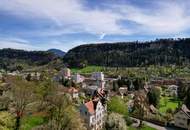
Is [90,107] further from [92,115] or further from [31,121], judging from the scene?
[31,121]

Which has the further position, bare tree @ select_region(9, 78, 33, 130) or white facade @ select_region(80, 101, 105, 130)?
white facade @ select_region(80, 101, 105, 130)

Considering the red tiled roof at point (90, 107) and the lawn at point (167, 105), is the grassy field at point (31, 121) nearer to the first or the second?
the red tiled roof at point (90, 107)

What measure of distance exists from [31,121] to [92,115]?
34.5 feet

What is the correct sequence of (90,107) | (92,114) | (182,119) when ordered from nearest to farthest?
(92,114) < (90,107) < (182,119)

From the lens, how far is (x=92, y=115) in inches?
2068

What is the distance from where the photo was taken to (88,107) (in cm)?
5281

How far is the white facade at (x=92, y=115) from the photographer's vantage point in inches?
2050

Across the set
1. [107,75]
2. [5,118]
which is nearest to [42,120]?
[5,118]

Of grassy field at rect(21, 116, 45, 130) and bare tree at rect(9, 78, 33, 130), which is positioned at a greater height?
bare tree at rect(9, 78, 33, 130)

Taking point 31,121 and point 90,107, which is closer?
point 31,121

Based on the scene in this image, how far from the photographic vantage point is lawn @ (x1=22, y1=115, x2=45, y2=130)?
1755 inches

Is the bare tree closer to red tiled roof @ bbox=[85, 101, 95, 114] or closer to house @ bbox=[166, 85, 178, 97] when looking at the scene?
red tiled roof @ bbox=[85, 101, 95, 114]

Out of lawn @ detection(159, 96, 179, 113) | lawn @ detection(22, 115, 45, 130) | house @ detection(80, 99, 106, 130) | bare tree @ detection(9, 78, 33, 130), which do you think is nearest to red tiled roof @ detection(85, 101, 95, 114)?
house @ detection(80, 99, 106, 130)

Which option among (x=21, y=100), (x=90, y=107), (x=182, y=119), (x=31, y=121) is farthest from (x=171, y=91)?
(x=21, y=100)
